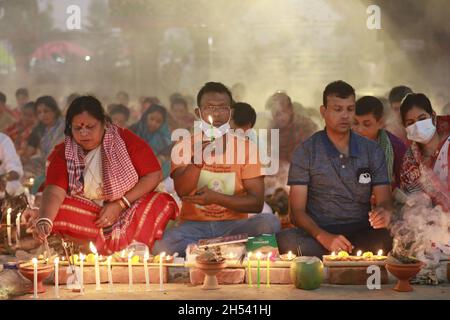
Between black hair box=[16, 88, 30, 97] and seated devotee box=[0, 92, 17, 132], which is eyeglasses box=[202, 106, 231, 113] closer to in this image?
black hair box=[16, 88, 30, 97]

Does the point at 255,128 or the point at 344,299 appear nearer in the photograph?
the point at 344,299

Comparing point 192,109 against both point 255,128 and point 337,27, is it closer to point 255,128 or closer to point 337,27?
point 255,128

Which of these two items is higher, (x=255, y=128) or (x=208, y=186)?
(x=255, y=128)

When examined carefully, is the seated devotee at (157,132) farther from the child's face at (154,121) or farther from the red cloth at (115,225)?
the red cloth at (115,225)

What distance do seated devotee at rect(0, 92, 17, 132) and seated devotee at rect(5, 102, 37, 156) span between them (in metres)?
0.04

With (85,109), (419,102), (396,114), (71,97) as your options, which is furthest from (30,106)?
(419,102)

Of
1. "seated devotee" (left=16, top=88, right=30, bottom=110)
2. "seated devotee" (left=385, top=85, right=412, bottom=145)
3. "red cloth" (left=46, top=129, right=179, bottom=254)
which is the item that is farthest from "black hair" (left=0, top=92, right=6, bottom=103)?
"seated devotee" (left=385, top=85, right=412, bottom=145)

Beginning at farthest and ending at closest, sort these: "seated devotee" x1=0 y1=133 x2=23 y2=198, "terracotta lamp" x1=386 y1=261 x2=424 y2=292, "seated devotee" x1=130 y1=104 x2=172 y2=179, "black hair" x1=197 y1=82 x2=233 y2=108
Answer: "seated devotee" x1=0 y1=133 x2=23 y2=198 < "seated devotee" x1=130 y1=104 x2=172 y2=179 < "black hair" x1=197 y1=82 x2=233 y2=108 < "terracotta lamp" x1=386 y1=261 x2=424 y2=292

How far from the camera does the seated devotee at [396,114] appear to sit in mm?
7008

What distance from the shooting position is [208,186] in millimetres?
7121

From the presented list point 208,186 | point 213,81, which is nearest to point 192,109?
point 213,81

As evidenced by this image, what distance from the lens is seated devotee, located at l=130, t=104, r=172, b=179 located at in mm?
7184
